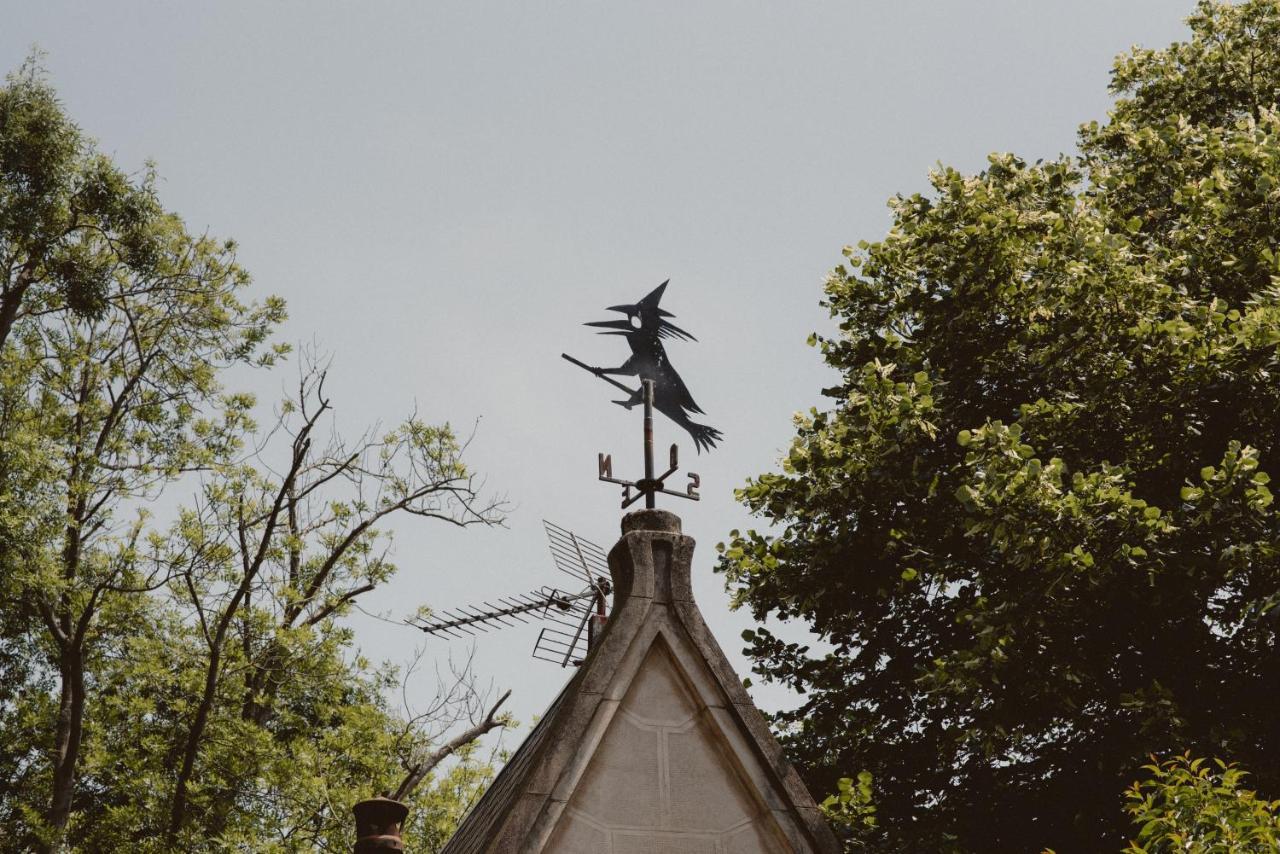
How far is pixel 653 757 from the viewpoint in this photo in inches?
Answer: 232

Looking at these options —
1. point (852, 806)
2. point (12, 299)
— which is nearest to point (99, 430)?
A: point (12, 299)

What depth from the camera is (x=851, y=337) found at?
15734 mm

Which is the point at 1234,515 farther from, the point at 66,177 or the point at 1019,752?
the point at 66,177

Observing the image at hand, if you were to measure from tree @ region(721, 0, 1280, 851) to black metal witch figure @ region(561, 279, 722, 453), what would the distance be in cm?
450

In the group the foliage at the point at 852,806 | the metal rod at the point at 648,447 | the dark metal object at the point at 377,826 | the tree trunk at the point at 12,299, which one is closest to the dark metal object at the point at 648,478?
the metal rod at the point at 648,447

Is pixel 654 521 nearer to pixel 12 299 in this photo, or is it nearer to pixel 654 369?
pixel 654 369

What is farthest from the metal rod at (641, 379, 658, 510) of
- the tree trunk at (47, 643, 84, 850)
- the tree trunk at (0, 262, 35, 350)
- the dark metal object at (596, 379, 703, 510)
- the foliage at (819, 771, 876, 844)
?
the tree trunk at (0, 262, 35, 350)

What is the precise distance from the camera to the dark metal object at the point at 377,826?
606 cm

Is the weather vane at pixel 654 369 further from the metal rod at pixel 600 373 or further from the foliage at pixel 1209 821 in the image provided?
the foliage at pixel 1209 821

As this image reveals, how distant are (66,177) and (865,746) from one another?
1802 cm

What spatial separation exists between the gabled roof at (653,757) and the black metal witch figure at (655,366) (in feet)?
4.67

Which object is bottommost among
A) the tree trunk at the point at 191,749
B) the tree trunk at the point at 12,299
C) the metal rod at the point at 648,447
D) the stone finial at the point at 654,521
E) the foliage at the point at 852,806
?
the foliage at the point at 852,806

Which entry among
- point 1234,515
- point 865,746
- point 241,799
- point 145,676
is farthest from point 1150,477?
point 145,676

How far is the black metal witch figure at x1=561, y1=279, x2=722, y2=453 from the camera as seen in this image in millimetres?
7625
